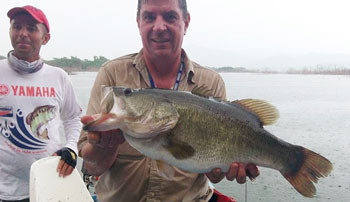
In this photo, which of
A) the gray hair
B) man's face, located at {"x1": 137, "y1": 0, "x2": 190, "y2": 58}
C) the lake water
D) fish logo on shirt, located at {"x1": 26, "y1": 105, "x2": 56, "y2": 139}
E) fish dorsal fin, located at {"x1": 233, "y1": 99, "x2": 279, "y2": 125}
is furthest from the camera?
the lake water

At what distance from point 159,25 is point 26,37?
6.33 ft

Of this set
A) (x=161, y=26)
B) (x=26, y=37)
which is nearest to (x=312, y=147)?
(x=161, y=26)

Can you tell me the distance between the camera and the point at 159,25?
2572 millimetres

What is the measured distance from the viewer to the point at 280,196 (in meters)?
7.45

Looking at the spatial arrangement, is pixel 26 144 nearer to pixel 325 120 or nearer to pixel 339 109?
pixel 325 120

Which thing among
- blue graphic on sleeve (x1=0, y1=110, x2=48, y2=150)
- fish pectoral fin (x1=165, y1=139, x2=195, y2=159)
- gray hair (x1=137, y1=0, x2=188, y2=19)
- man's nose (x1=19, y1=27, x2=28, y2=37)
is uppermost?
gray hair (x1=137, y1=0, x2=188, y2=19)

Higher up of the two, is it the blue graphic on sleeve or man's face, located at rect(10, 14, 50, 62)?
man's face, located at rect(10, 14, 50, 62)

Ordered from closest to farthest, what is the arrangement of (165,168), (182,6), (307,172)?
(165,168)
(307,172)
(182,6)

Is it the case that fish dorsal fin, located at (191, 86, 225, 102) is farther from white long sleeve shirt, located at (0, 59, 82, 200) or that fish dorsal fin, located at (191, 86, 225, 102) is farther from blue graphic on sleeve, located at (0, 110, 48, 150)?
blue graphic on sleeve, located at (0, 110, 48, 150)

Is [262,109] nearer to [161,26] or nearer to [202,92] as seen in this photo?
[202,92]

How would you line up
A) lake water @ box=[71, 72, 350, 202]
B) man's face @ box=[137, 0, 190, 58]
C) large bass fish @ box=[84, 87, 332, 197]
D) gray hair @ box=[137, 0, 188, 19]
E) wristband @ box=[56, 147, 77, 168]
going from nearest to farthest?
large bass fish @ box=[84, 87, 332, 197] < man's face @ box=[137, 0, 190, 58] < gray hair @ box=[137, 0, 188, 19] < wristband @ box=[56, 147, 77, 168] < lake water @ box=[71, 72, 350, 202]

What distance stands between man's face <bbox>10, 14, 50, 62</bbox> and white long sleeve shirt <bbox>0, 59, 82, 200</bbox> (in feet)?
0.72

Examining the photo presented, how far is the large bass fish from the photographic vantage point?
2084 mm

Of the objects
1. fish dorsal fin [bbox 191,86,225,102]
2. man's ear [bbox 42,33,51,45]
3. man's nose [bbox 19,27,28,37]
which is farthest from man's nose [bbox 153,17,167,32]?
man's ear [bbox 42,33,51,45]
